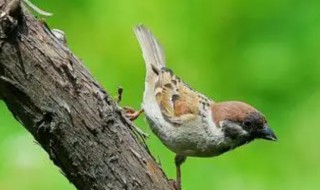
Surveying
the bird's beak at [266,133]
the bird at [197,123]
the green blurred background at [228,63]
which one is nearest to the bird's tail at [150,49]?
the bird at [197,123]

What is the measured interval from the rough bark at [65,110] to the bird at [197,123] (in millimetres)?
537

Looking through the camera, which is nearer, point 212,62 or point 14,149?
point 14,149

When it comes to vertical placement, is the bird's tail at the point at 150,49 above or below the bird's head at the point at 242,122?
above

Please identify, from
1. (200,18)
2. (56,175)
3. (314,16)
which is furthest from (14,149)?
(314,16)

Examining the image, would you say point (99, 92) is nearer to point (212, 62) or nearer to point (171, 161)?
point (171, 161)

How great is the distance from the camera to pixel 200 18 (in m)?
4.46

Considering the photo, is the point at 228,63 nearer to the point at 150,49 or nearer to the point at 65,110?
the point at 150,49

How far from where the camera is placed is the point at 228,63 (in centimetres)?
430

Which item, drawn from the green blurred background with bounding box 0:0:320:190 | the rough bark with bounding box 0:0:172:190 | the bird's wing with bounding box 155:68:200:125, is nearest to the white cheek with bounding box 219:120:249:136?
the bird's wing with bounding box 155:68:200:125

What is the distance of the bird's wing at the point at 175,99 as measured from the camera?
297 centimetres

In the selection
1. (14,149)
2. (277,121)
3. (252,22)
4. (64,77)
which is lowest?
(64,77)

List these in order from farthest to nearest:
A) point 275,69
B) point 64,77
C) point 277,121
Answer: point 275,69 < point 277,121 < point 64,77

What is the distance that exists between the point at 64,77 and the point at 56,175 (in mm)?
1550

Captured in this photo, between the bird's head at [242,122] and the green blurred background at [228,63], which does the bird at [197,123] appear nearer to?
the bird's head at [242,122]
